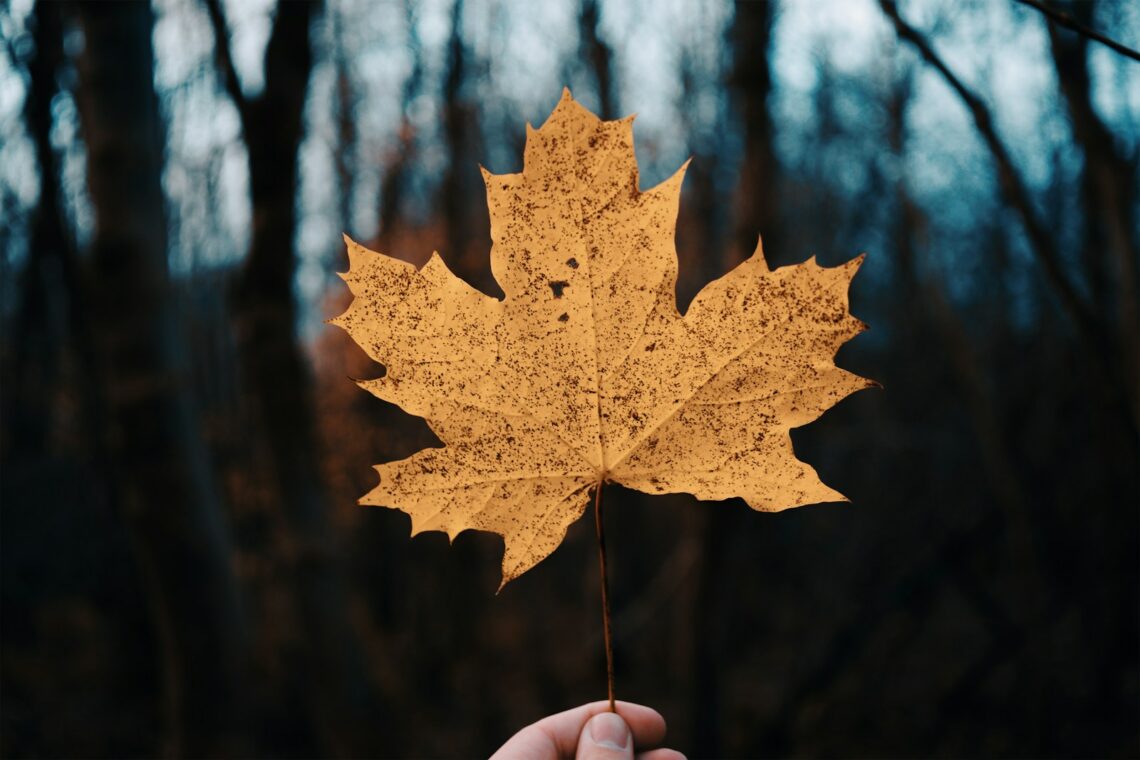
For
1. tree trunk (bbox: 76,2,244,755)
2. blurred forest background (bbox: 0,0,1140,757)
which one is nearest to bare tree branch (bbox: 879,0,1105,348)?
blurred forest background (bbox: 0,0,1140,757)

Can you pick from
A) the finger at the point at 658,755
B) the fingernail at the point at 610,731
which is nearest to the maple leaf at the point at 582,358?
the fingernail at the point at 610,731

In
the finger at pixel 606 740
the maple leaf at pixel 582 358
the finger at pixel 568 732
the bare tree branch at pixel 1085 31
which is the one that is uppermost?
the bare tree branch at pixel 1085 31

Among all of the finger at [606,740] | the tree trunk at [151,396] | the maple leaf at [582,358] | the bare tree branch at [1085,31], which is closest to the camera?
the bare tree branch at [1085,31]

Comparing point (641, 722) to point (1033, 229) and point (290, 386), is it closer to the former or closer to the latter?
point (1033, 229)

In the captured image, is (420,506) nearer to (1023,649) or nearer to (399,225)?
(1023,649)

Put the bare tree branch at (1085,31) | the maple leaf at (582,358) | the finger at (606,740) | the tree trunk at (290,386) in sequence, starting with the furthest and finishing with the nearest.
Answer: the tree trunk at (290,386)
the finger at (606,740)
the maple leaf at (582,358)
the bare tree branch at (1085,31)

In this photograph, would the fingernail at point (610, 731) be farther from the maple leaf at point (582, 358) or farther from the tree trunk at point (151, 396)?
the tree trunk at point (151, 396)

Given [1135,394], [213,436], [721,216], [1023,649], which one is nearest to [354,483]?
[213,436]

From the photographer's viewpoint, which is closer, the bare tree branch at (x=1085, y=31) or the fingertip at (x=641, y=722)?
the bare tree branch at (x=1085, y=31)
